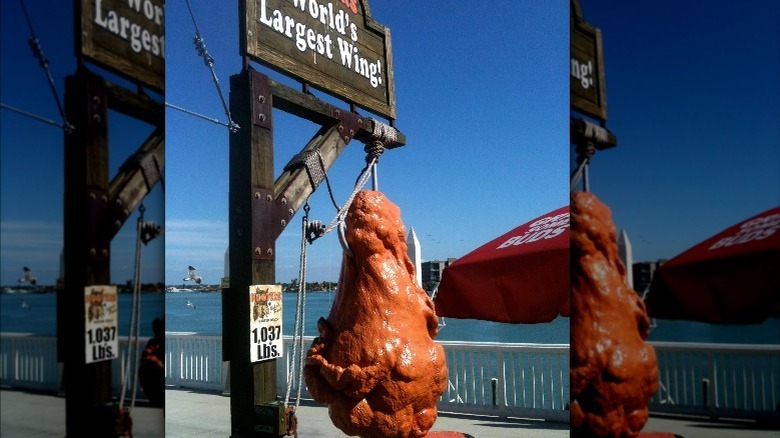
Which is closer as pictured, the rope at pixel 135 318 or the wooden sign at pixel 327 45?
the rope at pixel 135 318

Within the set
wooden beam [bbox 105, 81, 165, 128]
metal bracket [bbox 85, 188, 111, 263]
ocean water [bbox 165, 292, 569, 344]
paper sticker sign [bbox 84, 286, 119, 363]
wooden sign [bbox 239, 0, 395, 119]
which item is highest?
wooden sign [bbox 239, 0, 395, 119]

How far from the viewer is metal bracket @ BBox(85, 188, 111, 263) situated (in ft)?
2.59

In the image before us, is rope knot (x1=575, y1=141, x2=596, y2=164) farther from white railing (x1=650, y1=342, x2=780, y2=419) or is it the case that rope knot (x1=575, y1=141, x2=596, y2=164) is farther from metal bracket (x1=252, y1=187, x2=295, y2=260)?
metal bracket (x1=252, y1=187, x2=295, y2=260)

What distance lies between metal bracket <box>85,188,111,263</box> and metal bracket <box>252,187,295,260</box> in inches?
44.4

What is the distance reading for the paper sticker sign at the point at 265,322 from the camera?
1.93 metres

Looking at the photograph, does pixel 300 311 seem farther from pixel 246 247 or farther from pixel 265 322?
pixel 246 247

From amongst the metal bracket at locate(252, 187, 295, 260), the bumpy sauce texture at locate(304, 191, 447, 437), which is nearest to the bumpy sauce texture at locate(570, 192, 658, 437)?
the bumpy sauce texture at locate(304, 191, 447, 437)

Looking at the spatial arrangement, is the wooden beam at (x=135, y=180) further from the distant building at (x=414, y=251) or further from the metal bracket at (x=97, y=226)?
the distant building at (x=414, y=251)

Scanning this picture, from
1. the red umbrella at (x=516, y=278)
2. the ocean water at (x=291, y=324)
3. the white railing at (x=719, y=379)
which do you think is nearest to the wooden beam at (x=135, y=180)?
the ocean water at (x=291, y=324)

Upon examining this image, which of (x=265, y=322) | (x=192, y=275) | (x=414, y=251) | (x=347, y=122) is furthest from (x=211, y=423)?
(x=347, y=122)

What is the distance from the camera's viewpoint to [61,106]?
768 mm

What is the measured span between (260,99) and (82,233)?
128 centimetres

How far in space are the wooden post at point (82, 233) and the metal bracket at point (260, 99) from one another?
119 cm

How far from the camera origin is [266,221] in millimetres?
1993
